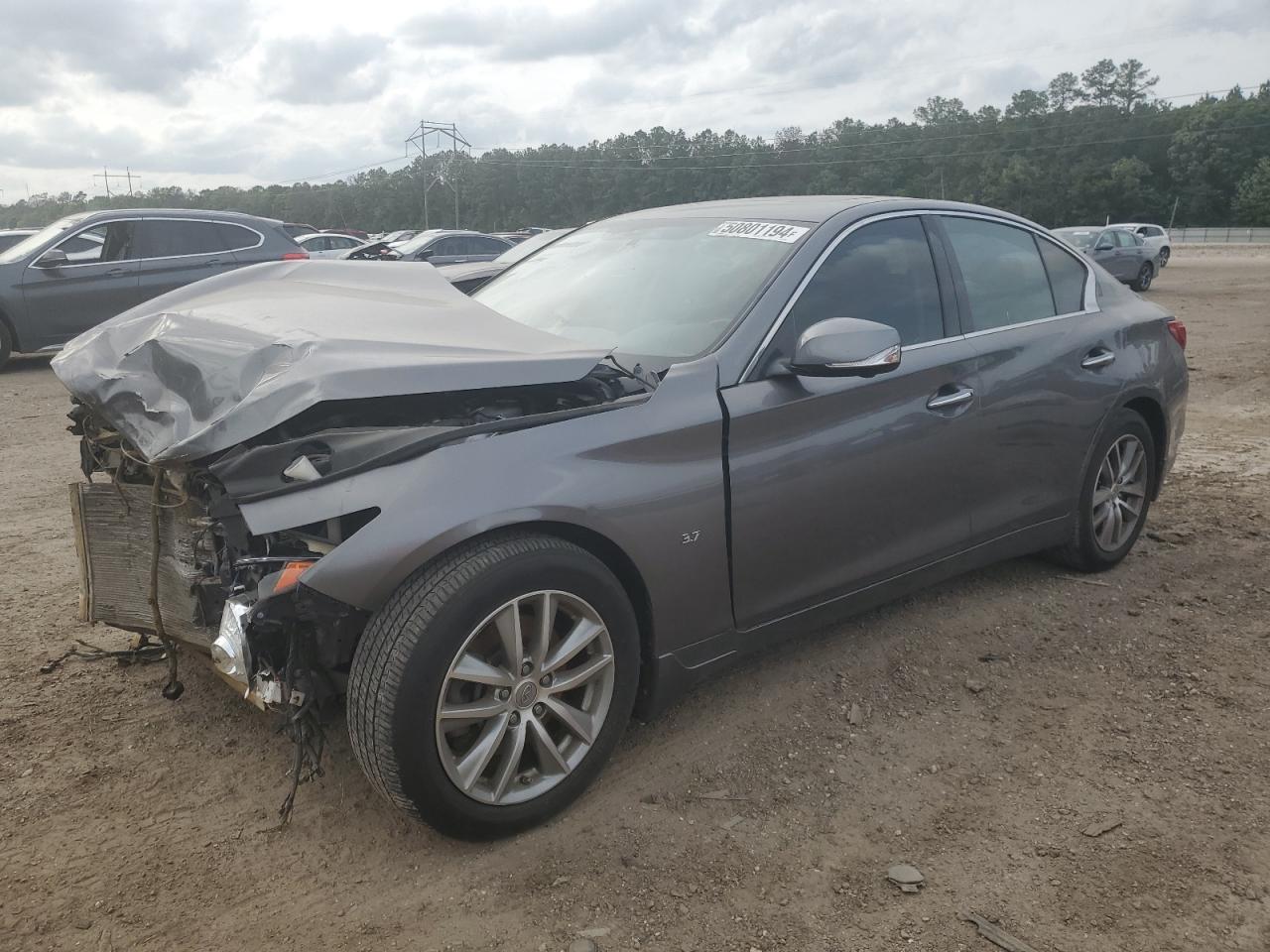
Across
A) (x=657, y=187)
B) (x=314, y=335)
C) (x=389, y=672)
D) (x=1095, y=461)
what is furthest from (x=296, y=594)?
(x=657, y=187)

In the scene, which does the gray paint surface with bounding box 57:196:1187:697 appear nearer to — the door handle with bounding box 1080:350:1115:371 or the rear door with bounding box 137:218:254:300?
the door handle with bounding box 1080:350:1115:371

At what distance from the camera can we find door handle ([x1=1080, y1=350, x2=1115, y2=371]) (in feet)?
13.6

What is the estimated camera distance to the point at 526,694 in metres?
2.57

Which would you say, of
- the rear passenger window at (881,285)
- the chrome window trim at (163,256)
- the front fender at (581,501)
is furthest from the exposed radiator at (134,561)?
the chrome window trim at (163,256)

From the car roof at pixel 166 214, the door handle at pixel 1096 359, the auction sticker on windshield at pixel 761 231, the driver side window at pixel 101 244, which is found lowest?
the door handle at pixel 1096 359

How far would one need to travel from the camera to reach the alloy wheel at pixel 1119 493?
4398 millimetres

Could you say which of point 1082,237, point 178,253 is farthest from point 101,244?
point 1082,237

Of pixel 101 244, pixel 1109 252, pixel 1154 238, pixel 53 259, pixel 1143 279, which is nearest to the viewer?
pixel 53 259

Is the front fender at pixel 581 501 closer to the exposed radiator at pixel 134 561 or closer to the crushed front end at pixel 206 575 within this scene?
the crushed front end at pixel 206 575

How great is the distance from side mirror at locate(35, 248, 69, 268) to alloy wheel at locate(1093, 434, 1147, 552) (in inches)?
420

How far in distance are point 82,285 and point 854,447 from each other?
10.3m

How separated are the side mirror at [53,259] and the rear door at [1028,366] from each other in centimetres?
1020

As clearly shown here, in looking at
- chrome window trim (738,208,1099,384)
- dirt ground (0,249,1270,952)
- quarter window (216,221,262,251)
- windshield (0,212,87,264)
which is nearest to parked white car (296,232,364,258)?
quarter window (216,221,262,251)

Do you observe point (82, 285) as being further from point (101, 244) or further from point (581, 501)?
point (581, 501)
